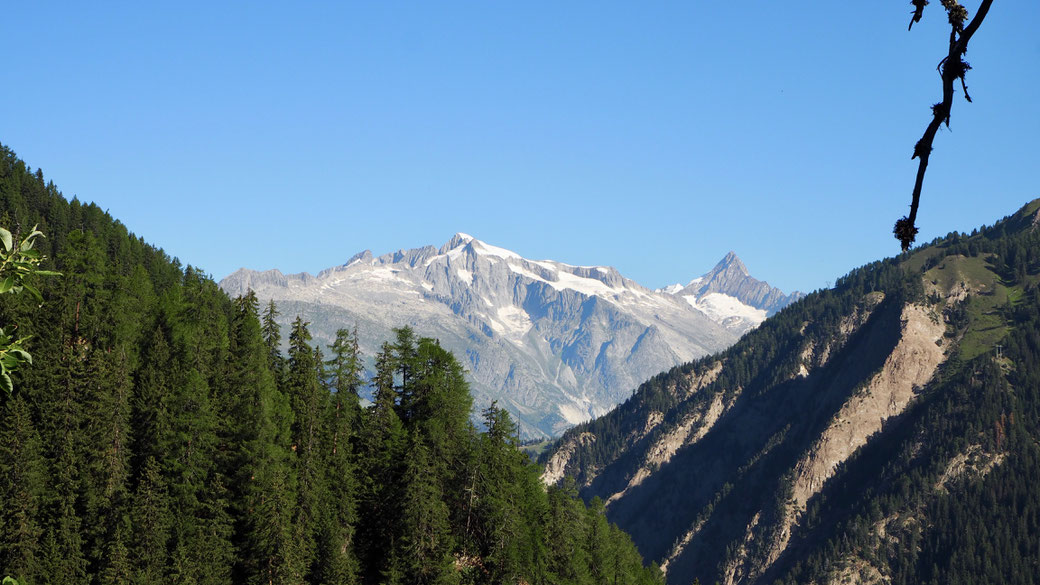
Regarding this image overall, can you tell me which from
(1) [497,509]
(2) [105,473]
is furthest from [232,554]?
(1) [497,509]

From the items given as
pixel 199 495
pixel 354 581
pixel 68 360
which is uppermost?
pixel 68 360

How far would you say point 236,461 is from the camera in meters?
89.8

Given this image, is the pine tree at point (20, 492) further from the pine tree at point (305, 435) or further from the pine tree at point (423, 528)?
the pine tree at point (423, 528)

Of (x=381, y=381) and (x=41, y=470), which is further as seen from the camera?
(x=381, y=381)

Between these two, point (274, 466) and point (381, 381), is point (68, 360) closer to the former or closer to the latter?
point (274, 466)

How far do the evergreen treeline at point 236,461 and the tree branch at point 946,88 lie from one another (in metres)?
77.4

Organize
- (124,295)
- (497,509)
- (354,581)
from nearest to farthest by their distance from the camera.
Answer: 1. (354,581)
2. (497,509)
3. (124,295)

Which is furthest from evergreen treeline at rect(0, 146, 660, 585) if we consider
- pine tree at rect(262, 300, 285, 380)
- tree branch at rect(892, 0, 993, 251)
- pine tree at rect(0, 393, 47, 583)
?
tree branch at rect(892, 0, 993, 251)

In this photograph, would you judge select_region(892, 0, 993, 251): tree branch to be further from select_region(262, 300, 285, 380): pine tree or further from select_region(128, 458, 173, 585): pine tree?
select_region(262, 300, 285, 380): pine tree

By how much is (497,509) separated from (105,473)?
3618cm

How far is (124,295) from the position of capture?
334 feet

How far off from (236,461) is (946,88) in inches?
3437

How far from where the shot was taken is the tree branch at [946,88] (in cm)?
1005

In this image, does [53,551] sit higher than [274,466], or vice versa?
[274,466]
